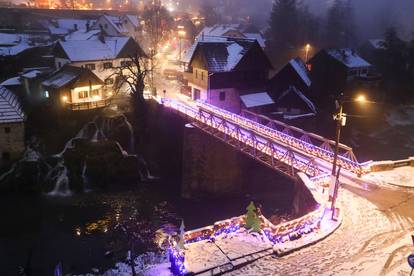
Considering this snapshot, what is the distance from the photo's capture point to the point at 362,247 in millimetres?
15602

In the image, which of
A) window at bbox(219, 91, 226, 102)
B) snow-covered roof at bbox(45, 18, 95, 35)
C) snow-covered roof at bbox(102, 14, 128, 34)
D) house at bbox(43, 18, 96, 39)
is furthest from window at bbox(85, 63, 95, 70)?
snow-covered roof at bbox(102, 14, 128, 34)

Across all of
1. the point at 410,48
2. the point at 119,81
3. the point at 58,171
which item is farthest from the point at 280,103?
the point at 410,48

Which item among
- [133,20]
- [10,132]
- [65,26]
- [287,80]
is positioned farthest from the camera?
[133,20]

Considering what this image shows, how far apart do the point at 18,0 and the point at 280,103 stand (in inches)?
4095

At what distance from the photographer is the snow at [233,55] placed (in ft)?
137

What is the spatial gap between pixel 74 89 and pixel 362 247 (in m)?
34.1

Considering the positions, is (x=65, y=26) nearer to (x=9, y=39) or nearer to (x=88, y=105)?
(x=9, y=39)

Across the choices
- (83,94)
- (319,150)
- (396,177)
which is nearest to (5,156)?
(83,94)

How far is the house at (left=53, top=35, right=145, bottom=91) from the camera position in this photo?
46.2 m

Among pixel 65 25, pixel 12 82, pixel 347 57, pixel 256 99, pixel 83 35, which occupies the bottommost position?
pixel 256 99

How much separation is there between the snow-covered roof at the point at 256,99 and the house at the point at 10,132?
2443 cm

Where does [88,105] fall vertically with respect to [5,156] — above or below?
above

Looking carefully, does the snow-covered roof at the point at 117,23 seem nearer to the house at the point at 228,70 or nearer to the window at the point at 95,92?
the window at the point at 95,92

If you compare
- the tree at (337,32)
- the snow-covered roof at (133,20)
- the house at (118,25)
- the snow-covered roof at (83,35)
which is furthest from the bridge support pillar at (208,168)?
the tree at (337,32)
